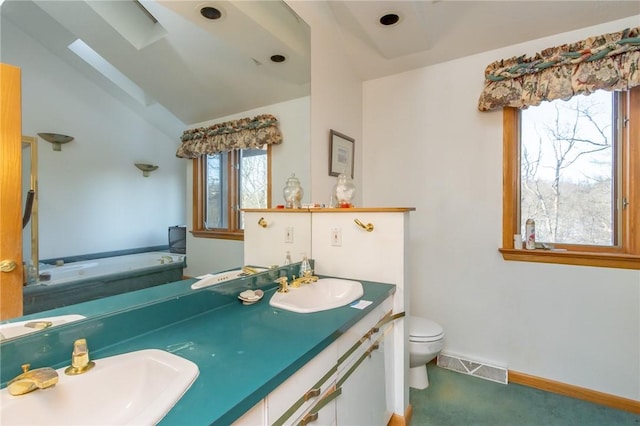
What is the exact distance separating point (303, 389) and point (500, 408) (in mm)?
1697

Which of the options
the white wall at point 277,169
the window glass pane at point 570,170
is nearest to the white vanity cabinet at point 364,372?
the white wall at point 277,169

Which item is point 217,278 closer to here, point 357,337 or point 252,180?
point 252,180

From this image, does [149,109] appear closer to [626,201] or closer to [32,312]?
[32,312]

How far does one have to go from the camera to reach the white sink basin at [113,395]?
0.60 m

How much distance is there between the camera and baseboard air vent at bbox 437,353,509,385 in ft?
7.09

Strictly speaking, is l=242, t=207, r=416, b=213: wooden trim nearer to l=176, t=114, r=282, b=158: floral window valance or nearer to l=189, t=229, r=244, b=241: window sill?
l=189, t=229, r=244, b=241: window sill

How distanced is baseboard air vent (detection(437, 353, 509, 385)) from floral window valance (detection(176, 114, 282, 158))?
82.6 inches

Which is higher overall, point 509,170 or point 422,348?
point 509,170

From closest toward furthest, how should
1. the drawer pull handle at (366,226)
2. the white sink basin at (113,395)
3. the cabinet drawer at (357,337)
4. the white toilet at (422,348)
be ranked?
the white sink basin at (113,395) → the cabinet drawer at (357,337) → the drawer pull handle at (366,226) → the white toilet at (422,348)

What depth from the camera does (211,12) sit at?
1354 millimetres

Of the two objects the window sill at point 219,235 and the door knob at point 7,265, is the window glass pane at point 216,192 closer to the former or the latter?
the window sill at point 219,235

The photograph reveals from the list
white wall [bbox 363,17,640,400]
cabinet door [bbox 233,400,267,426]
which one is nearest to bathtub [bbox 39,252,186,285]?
cabinet door [bbox 233,400,267,426]

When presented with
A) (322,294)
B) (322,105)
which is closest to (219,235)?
(322,294)

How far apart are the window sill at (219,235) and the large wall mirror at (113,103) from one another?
0.08m
